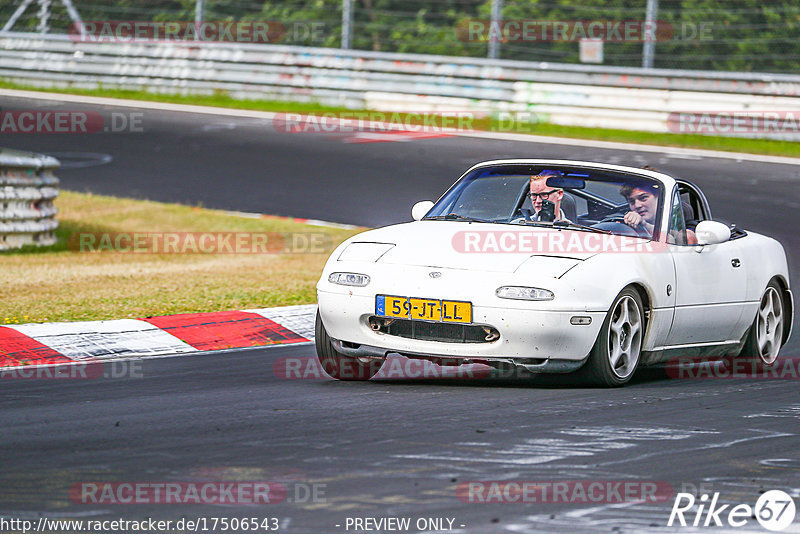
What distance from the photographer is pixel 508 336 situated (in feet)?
22.6

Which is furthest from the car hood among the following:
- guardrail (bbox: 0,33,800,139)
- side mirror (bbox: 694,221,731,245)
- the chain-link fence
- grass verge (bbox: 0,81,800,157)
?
the chain-link fence

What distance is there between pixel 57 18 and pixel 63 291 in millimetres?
18057

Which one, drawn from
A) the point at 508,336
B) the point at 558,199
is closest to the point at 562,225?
the point at 558,199

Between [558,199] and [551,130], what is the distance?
1460 centimetres

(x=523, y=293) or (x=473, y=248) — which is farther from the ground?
(x=473, y=248)

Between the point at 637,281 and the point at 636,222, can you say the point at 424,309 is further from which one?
the point at 636,222

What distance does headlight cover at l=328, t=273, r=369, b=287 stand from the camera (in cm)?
713

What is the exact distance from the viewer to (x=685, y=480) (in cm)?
501

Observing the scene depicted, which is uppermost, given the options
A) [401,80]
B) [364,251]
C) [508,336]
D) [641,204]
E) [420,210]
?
[401,80]

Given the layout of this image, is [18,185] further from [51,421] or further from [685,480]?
[685,480]

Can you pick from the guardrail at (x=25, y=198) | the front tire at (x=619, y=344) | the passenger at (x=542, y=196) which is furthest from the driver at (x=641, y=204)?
the guardrail at (x=25, y=198)

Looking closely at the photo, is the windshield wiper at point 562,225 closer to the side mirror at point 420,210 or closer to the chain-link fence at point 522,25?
the side mirror at point 420,210

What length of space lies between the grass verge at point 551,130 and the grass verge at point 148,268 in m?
A: 7.86

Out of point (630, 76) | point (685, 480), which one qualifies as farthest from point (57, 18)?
point (685, 480)
